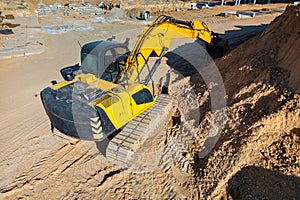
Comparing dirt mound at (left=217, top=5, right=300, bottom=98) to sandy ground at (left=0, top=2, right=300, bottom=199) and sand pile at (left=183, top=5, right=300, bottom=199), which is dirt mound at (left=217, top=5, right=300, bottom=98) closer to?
sand pile at (left=183, top=5, right=300, bottom=199)

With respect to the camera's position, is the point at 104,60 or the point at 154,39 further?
the point at 154,39

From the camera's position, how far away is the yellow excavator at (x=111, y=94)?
13.6ft

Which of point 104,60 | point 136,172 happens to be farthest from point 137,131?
point 104,60

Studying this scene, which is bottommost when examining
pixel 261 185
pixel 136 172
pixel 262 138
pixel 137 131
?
pixel 136 172

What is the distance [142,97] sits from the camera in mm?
5086

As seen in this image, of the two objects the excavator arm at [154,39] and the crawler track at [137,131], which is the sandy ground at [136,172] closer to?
the crawler track at [137,131]

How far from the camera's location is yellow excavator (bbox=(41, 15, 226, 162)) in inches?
163

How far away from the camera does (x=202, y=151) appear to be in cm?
454

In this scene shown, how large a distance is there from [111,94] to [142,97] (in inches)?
32.6

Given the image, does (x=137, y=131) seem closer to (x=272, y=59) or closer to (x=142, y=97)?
(x=142, y=97)

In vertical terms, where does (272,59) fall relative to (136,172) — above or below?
above

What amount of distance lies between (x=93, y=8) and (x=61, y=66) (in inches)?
563

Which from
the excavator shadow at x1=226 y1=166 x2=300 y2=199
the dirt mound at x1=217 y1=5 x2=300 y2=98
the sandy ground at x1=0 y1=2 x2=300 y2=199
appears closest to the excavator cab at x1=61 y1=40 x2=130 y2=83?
the sandy ground at x1=0 y1=2 x2=300 y2=199

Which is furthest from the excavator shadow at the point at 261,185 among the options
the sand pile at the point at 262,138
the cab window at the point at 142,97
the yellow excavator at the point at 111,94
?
the cab window at the point at 142,97
